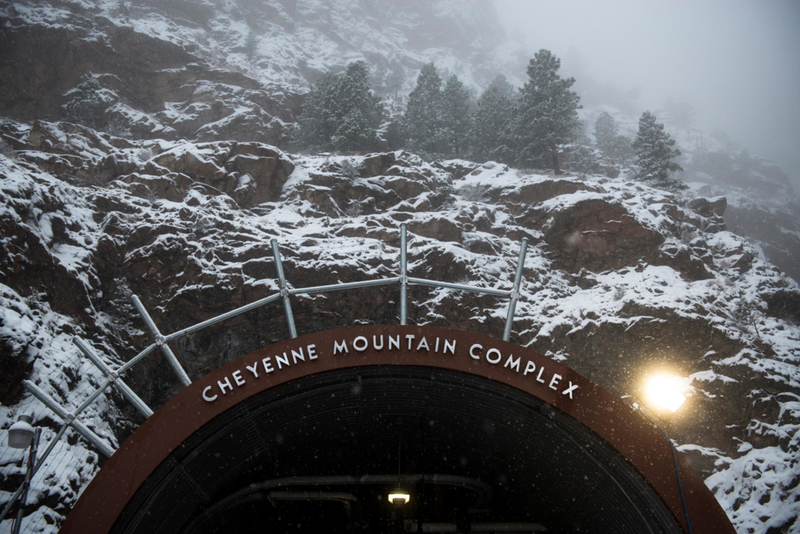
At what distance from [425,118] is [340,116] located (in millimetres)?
9815

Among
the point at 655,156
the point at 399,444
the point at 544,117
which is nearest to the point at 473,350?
the point at 399,444

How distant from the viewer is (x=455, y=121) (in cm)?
4469

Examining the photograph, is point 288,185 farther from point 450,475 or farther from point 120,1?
point 120,1

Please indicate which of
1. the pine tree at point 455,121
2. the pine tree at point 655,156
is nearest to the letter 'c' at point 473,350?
the pine tree at point 655,156

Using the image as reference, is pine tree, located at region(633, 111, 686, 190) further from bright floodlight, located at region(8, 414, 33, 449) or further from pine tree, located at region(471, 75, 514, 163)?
bright floodlight, located at region(8, 414, 33, 449)

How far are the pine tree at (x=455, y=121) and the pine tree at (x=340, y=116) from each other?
747 cm

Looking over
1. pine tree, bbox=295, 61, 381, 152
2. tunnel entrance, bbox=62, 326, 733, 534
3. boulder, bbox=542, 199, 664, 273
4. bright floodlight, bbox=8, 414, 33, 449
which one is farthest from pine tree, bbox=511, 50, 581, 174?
bright floodlight, bbox=8, 414, 33, 449

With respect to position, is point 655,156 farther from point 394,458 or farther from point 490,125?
point 394,458

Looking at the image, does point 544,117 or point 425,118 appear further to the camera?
point 425,118

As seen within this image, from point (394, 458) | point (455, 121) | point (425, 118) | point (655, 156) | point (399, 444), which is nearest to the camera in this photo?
point (399, 444)

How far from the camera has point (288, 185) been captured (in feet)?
91.8

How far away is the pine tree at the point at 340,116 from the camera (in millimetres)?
37719

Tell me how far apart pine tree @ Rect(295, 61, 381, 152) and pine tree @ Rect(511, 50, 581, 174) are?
13098mm

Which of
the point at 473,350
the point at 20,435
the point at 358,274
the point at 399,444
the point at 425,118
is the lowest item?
the point at 20,435
